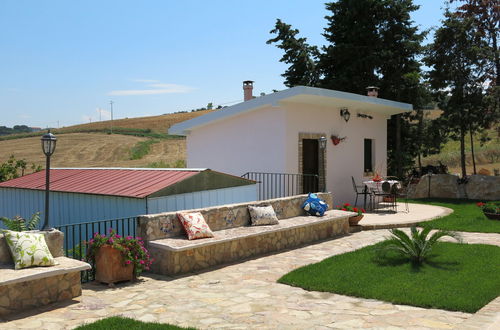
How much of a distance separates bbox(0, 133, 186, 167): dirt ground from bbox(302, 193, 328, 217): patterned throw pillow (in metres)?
23.9

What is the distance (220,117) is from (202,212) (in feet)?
18.2

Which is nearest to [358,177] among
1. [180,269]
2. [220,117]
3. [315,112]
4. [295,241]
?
[315,112]

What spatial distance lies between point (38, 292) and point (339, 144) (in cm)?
974

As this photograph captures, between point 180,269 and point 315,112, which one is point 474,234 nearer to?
point 315,112

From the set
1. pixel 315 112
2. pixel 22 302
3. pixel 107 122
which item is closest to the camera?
pixel 22 302

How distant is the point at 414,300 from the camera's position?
17.0 feet

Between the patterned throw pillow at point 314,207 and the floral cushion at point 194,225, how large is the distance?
304 centimetres

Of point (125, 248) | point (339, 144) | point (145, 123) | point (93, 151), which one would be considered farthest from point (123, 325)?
point (145, 123)

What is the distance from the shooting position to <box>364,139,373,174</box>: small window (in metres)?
14.9

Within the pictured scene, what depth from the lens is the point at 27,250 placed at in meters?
5.20

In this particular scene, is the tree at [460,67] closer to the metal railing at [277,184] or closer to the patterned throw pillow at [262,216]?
the metal railing at [277,184]

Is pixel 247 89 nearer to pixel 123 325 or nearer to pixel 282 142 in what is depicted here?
pixel 282 142

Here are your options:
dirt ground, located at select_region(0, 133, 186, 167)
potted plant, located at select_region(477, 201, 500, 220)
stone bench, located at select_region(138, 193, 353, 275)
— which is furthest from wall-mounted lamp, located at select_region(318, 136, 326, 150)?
dirt ground, located at select_region(0, 133, 186, 167)

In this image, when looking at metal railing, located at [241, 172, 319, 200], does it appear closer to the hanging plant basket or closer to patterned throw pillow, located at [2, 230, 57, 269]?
the hanging plant basket
